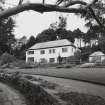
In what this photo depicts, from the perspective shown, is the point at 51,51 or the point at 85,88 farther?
the point at 51,51

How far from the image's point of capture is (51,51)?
51406 mm

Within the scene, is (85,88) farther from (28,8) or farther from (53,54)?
(53,54)

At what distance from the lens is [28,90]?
7.87m

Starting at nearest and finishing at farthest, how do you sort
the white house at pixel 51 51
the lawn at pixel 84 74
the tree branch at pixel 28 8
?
1. the tree branch at pixel 28 8
2. the lawn at pixel 84 74
3. the white house at pixel 51 51

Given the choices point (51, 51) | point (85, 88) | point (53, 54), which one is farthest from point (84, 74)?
point (51, 51)

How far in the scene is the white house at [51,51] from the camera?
4834 centimetres

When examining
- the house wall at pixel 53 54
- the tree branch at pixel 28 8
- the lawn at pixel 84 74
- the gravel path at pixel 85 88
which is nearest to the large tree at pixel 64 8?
the tree branch at pixel 28 8

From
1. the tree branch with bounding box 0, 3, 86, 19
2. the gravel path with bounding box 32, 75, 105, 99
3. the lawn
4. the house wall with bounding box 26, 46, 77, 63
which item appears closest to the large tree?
the tree branch with bounding box 0, 3, 86, 19

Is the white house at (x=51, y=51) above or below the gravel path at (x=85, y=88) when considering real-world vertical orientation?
above

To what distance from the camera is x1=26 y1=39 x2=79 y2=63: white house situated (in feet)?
159

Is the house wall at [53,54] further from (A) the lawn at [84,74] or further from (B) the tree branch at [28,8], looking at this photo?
(B) the tree branch at [28,8]

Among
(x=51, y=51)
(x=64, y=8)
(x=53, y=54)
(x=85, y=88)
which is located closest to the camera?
(x=64, y=8)

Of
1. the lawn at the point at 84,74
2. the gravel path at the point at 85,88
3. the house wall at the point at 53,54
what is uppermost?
the house wall at the point at 53,54

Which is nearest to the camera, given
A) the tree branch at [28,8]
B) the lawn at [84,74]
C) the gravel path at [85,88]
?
the tree branch at [28,8]
